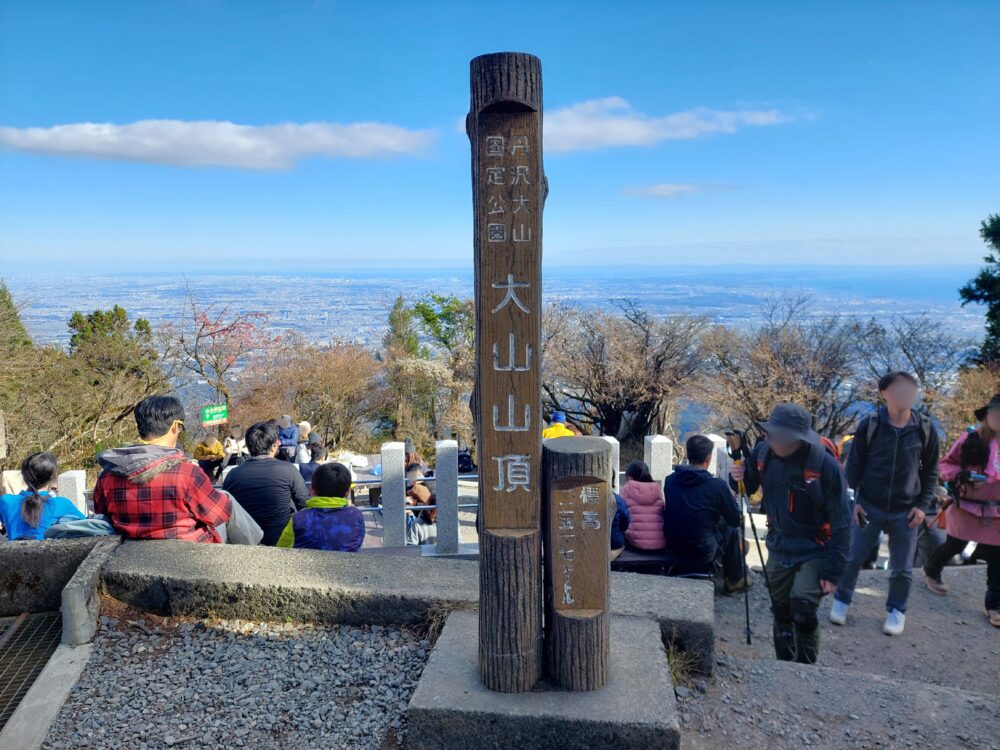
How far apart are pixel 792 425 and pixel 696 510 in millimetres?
1068

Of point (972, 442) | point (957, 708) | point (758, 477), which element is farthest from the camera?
point (972, 442)

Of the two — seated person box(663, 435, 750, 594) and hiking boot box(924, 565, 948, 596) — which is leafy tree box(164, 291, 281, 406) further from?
hiking boot box(924, 565, 948, 596)

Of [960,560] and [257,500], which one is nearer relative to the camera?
[257,500]

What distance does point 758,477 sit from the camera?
13.5 feet

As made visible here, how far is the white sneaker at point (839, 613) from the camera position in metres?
4.68

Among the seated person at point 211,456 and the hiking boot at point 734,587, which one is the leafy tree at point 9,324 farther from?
the hiking boot at point 734,587

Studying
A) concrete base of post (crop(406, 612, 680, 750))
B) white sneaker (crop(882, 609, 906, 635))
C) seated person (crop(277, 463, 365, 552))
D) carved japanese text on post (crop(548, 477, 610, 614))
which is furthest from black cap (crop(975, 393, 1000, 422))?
seated person (crop(277, 463, 365, 552))

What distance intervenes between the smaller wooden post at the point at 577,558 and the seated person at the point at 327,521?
1.81m

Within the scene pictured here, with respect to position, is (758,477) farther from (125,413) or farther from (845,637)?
(125,413)

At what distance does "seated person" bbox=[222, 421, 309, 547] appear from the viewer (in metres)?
4.79

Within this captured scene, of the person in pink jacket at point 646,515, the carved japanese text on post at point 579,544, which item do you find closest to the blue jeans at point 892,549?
the person in pink jacket at point 646,515

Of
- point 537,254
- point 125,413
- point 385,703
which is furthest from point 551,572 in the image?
point 125,413

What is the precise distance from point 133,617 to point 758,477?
12.3 feet

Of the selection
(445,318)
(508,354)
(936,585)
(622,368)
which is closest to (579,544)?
(508,354)
